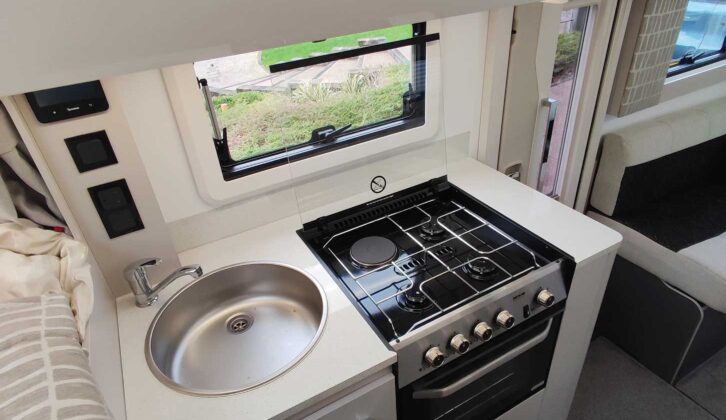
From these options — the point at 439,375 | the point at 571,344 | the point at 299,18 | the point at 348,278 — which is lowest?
the point at 571,344

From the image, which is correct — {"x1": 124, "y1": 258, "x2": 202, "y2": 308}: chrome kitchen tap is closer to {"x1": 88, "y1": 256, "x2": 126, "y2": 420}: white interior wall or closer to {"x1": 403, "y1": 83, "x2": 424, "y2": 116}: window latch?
{"x1": 88, "y1": 256, "x2": 126, "y2": 420}: white interior wall

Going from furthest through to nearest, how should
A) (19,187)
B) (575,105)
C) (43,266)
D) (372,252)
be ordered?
(575,105)
(372,252)
(19,187)
(43,266)

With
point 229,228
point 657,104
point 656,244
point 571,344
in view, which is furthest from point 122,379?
point 657,104

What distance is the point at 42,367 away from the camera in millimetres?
580

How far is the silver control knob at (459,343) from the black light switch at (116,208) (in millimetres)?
828

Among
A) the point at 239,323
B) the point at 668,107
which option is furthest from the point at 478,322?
the point at 668,107

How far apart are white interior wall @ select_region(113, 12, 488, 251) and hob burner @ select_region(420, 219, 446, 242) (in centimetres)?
42

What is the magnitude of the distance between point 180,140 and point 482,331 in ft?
3.04

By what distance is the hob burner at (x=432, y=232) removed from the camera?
4.24ft

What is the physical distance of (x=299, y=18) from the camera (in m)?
0.68

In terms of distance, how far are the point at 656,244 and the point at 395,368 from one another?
4.70ft

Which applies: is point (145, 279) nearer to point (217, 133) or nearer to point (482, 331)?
point (217, 133)

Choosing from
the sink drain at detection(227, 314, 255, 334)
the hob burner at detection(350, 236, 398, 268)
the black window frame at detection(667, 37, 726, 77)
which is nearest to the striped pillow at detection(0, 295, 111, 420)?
the sink drain at detection(227, 314, 255, 334)

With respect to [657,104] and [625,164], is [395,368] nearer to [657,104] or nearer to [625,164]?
[625,164]
